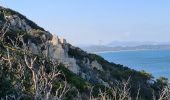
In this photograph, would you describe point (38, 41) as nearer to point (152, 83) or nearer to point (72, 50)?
point (72, 50)

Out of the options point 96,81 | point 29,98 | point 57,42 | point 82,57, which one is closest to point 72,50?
point 82,57

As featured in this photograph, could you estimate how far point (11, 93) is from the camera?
14.8m

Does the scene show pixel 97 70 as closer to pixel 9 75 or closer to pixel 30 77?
pixel 30 77

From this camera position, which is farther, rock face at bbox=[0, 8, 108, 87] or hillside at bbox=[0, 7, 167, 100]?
rock face at bbox=[0, 8, 108, 87]

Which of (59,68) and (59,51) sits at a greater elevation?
(59,51)

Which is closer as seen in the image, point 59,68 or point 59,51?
point 59,68

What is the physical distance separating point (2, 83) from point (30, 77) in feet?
24.5

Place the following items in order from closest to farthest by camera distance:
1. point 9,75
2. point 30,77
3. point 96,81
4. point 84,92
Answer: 1. point 9,75
2. point 30,77
3. point 84,92
4. point 96,81

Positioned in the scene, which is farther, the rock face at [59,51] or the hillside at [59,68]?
the rock face at [59,51]

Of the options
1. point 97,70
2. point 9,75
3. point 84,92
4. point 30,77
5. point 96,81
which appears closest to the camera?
point 9,75

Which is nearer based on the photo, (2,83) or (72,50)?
(2,83)

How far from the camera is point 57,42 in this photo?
39781 mm

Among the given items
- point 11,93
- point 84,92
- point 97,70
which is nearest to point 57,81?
point 84,92

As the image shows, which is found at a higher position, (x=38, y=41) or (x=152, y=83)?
(x=38, y=41)
